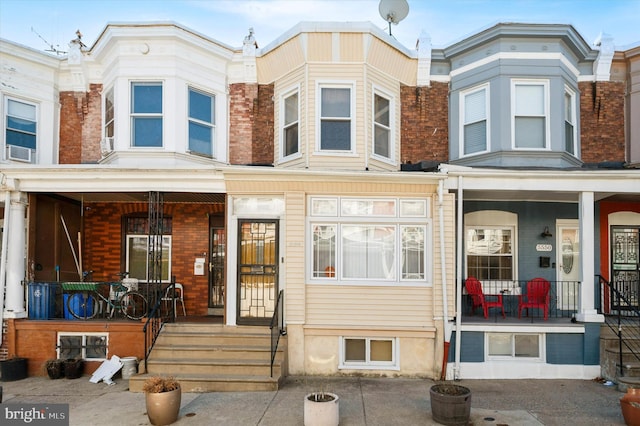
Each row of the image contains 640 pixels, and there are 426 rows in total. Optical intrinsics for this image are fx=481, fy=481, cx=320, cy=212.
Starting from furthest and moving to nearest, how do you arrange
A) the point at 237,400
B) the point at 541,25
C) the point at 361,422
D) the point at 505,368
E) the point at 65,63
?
the point at 65,63 < the point at 541,25 < the point at 505,368 < the point at 237,400 < the point at 361,422

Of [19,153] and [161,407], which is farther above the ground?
[19,153]

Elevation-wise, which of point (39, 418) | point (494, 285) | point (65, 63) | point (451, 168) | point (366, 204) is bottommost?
point (39, 418)

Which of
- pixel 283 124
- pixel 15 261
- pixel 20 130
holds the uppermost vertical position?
pixel 283 124

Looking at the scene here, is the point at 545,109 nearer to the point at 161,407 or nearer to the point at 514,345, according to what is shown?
the point at 514,345

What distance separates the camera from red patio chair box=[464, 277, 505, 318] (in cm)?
993

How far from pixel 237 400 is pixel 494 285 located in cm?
643

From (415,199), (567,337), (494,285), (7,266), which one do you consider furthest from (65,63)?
(567,337)

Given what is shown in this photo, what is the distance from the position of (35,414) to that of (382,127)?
27.6 ft

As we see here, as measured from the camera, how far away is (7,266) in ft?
31.3

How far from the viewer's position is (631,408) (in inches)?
251

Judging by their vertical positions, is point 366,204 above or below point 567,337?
above

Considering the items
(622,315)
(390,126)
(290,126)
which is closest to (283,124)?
(290,126)

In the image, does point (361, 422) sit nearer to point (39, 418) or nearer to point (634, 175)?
point (39, 418)

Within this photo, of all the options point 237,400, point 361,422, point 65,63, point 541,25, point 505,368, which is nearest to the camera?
point 361,422
